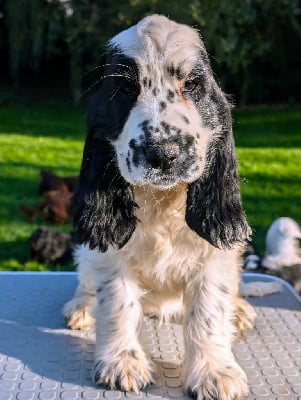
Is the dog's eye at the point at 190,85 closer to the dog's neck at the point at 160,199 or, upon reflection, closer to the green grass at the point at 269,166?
the dog's neck at the point at 160,199

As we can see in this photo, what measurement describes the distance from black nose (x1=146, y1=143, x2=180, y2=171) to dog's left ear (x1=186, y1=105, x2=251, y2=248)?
0.93 feet

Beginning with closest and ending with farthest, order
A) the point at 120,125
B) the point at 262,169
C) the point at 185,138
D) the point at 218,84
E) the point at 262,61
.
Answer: the point at 185,138, the point at 120,125, the point at 218,84, the point at 262,169, the point at 262,61

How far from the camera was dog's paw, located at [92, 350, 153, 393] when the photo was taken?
8.03 ft

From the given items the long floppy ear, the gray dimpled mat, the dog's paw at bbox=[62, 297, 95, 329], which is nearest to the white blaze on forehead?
the long floppy ear

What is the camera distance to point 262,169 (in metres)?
8.93

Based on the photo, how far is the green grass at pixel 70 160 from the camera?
21.6 ft

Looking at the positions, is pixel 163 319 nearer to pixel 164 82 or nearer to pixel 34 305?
pixel 34 305

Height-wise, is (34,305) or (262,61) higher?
(262,61)

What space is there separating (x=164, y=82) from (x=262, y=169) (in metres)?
6.86

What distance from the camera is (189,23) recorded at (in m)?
12.0

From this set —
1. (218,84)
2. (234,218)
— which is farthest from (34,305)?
(218,84)

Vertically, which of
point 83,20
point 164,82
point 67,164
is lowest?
point 67,164

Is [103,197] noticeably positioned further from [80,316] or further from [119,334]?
[80,316]

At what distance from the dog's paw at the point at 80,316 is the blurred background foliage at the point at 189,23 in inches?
371
